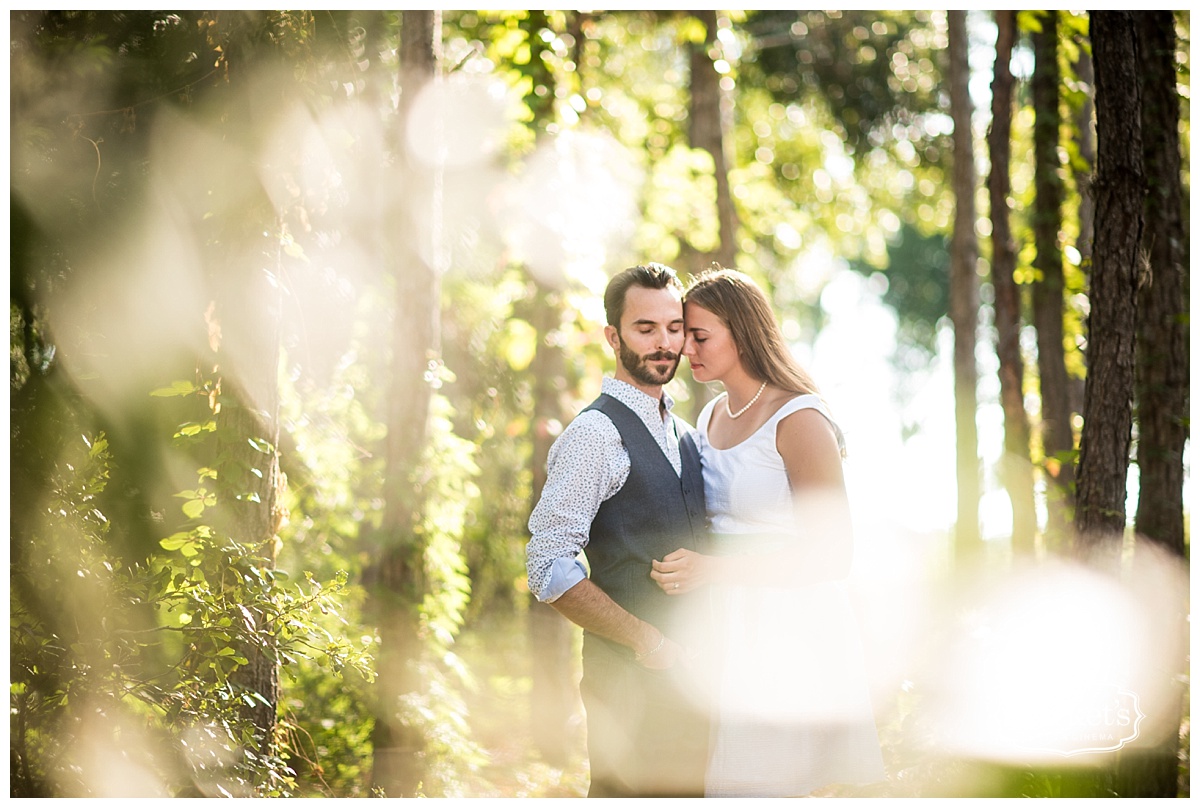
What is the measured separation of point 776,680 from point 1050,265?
204 inches

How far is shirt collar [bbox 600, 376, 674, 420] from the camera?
121 inches

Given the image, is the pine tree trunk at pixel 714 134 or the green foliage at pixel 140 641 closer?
the green foliage at pixel 140 641

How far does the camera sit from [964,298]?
29.3ft

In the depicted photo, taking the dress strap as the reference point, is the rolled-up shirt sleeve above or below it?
below

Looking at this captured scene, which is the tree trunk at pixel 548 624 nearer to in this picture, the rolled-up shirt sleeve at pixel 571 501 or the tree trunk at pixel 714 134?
the tree trunk at pixel 714 134

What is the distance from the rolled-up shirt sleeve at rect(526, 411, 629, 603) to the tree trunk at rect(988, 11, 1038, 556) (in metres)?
5.92

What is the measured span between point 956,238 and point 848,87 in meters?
4.57

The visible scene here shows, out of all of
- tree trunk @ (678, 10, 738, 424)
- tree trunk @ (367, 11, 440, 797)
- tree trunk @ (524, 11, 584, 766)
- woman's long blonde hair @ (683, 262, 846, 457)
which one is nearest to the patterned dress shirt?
woman's long blonde hair @ (683, 262, 846, 457)

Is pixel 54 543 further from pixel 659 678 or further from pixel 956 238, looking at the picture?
pixel 956 238

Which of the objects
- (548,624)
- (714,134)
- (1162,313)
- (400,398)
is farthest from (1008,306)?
(400,398)

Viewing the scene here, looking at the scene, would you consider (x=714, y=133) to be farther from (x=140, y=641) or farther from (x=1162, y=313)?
(x=140, y=641)

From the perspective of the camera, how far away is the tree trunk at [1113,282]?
Answer: 4156 mm

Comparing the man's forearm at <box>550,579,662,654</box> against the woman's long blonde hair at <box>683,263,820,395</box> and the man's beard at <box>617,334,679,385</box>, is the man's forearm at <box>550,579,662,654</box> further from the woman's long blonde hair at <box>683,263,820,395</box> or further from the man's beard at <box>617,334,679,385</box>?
the woman's long blonde hair at <box>683,263,820,395</box>

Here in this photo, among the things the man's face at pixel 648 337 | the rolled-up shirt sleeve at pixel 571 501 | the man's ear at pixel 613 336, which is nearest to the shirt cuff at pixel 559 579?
the rolled-up shirt sleeve at pixel 571 501
